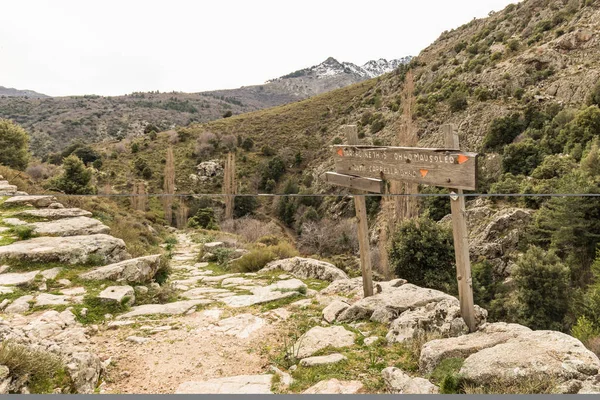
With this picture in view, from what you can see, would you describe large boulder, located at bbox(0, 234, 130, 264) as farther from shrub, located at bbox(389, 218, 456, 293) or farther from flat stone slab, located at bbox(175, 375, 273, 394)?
shrub, located at bbox(389, 218, 456, 293)

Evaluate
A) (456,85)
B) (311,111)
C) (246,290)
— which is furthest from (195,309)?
(311,111)

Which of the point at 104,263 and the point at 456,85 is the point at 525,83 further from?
the point at 104,263

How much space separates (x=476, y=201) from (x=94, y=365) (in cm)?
2132

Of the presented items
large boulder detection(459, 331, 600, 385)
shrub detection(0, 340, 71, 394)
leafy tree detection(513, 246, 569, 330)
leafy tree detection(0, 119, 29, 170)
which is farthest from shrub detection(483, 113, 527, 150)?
leafy tree detection(0, 119, 29, 170)

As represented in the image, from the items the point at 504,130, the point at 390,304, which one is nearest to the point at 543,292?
the point at 390,304

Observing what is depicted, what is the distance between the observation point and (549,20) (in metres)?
31.5

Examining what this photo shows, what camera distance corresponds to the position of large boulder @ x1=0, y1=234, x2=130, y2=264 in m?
5.52

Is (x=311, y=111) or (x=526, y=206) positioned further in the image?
(x=311, y=111)

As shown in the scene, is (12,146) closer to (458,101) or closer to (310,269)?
(310,269)

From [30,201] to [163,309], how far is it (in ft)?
18.0

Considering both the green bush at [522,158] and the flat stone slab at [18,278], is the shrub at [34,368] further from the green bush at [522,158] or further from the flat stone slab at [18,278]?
the green bush at [522,158]

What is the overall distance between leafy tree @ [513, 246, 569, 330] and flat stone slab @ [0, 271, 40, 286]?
13.1 meters

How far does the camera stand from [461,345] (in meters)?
3.17

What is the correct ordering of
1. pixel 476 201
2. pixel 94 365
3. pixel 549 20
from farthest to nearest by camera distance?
pixel 549 20, pixel 476 201, pixel 94 365
